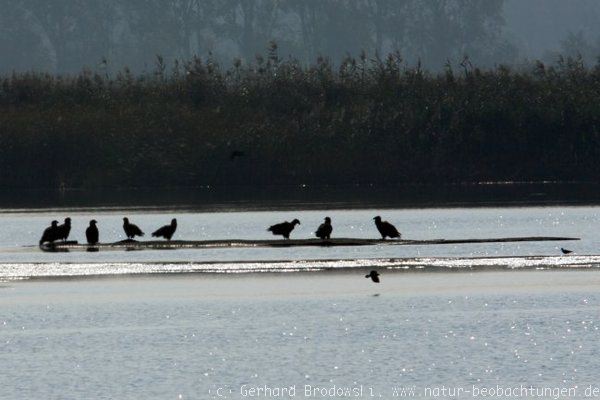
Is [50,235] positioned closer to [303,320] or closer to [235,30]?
[303,320]

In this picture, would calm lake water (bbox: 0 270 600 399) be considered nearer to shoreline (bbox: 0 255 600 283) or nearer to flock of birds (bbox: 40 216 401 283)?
shoreline (bbox: 0 255 600 283)

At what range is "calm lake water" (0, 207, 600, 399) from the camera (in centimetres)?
1969

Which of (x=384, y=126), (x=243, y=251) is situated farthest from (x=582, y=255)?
(x=384, y=126)

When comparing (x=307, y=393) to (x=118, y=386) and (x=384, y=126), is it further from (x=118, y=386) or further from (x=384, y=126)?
(x=384, y=126)

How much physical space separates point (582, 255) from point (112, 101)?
2550 centimetres

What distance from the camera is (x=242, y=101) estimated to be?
53.7 metres

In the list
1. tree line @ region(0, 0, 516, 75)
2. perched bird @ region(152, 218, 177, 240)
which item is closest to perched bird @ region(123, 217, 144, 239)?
perched bird @ region(152, 218, 177, 240)

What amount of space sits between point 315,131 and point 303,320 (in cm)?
2793

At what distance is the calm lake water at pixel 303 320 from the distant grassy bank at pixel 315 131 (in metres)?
13.8

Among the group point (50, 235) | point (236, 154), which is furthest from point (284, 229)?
point (236, 154)

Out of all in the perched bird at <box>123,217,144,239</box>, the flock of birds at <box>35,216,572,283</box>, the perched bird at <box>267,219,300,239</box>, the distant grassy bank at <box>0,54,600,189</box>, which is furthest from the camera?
the distant grassy bank at <box>0,54,600,189</box>

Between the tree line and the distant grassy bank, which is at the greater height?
the tree line

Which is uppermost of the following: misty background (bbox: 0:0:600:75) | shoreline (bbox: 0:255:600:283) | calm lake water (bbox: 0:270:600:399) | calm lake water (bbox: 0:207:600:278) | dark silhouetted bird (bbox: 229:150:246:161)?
misty background (bbox: 0:0:600:75)

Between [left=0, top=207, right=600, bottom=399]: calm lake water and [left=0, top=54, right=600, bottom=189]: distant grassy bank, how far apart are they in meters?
13.8
